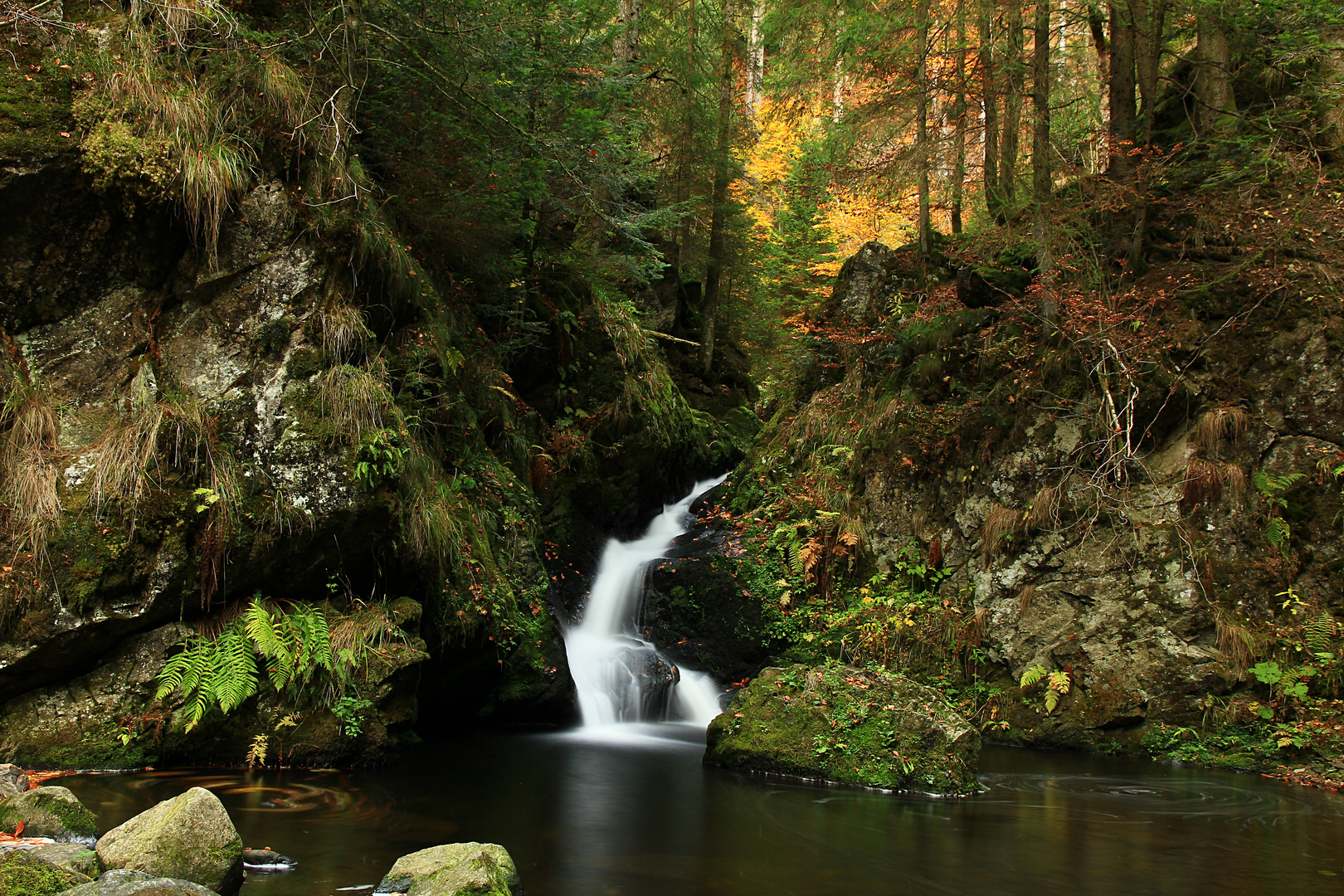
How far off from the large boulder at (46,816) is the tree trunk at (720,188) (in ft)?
48.9

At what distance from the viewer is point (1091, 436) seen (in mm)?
9398

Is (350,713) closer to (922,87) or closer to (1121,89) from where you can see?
(922,87)

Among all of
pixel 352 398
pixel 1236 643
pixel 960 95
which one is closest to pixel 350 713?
pixel 352 398

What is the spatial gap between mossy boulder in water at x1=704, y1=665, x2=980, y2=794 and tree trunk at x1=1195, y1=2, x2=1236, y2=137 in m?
8.25

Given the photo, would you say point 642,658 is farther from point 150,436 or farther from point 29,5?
point 29,5

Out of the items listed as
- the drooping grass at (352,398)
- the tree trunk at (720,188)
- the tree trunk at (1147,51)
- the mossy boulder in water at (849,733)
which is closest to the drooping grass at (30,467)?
the drooping grass at (352,398)

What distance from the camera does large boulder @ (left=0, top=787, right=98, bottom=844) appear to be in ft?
13.9

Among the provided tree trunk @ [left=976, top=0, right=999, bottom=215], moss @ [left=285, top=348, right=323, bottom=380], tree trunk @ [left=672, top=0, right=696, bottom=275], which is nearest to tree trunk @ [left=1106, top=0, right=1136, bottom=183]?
tree trunk @ [left=976, top=0, right=999, bottom=215]

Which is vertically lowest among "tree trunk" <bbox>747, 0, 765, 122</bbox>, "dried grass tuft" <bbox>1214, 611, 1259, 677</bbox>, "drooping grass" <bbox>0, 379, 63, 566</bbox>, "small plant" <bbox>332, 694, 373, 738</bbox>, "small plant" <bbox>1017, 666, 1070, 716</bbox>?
"small plant" <bbox>332, 694, 373, 738</bbox>

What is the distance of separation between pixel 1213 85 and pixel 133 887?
13411 mm

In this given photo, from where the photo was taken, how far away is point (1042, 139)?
10250 mm

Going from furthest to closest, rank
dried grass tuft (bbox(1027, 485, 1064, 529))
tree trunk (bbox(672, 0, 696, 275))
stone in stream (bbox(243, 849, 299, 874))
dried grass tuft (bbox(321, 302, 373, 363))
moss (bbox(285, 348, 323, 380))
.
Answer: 1. tree trunk (bbox(672, 0, 696, 275))
2. dried grass tuft (bbox(1027, 485, 1064, 529))
3. dried grass tuft (bbox(321, 302, 373, 363))
4. moss (bbox(285, 348, 323, 380))
5. stone in stream (bbox(243, 849, 299, 874))

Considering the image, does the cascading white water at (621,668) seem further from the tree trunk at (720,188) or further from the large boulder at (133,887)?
the tree trunk at (720,188)

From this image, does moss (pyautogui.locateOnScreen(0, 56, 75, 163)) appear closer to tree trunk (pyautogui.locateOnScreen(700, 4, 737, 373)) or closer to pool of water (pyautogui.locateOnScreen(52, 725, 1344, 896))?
pool of water (pyautogui.locateOnScreen(52, 725, 1344, 896))
